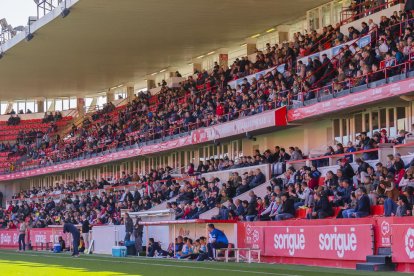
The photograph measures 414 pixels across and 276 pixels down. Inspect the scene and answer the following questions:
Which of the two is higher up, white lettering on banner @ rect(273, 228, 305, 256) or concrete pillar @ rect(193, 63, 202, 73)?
concrete pillar @ rect(193, 63, 202, 73)

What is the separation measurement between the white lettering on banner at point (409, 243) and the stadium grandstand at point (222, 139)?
0.21 ft

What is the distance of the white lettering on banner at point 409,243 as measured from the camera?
17681 millimetres

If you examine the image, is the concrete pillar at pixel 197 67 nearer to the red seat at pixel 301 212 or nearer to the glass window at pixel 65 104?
the glass window at pixel 65 104

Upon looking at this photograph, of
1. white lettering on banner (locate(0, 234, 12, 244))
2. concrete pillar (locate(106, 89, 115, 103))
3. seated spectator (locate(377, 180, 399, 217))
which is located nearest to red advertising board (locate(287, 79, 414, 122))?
seated spectator (locate(377, 180, 399, 217))

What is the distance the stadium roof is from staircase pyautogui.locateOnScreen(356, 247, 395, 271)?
1900 centimetres

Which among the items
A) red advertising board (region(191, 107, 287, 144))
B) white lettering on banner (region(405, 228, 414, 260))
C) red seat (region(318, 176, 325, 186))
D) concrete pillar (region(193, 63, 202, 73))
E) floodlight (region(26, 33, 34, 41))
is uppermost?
floodlight (region(26, 33, 34, 41))

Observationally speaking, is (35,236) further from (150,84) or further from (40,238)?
(150,84)

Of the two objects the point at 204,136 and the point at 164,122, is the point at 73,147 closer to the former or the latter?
the point at 164,122

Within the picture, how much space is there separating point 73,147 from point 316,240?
36261 mm

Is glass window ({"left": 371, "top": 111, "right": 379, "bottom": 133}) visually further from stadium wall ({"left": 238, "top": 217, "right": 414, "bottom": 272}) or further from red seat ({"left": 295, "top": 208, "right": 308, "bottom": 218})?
stadium wall ({"left": 238, "top": 217, "right": 414, "bottom": 272})

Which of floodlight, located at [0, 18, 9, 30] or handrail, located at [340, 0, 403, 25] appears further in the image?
floodlight, located at [0, 18, 9, 30]

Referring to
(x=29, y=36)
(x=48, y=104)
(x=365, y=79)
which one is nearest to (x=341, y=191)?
(x=365, y=79)

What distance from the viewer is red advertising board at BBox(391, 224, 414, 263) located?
1775 cm

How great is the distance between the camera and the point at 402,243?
→ 59.2 ft
